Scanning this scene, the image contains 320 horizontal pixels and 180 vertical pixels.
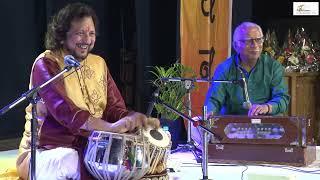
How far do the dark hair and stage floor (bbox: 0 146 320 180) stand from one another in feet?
3.75

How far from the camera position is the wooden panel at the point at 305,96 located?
598cm

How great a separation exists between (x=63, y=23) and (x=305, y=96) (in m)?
3.57

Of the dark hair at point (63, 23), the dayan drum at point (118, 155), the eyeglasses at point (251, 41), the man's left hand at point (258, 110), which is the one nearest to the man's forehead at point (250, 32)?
the eyeglasses at point (251, 41)

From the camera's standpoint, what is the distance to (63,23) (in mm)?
3201

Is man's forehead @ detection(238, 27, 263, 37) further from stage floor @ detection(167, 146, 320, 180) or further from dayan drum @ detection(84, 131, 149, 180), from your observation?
dayan drum @ detection(84, 131, 149, 180)

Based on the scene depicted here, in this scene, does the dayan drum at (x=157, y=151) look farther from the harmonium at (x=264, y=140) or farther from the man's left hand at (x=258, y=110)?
the man's left hand at (x=258, y=110)

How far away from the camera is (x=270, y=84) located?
4.40 meters

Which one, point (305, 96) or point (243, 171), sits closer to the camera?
point (243, 171)

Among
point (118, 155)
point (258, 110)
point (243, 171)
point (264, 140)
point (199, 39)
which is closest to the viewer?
point (118, 155)

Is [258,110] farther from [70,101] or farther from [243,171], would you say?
[70,101]

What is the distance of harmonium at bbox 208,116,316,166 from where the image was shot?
3.93m

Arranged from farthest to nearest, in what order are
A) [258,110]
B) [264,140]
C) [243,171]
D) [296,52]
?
[296,52] → [258,110] → [264,140] → [243,171]
